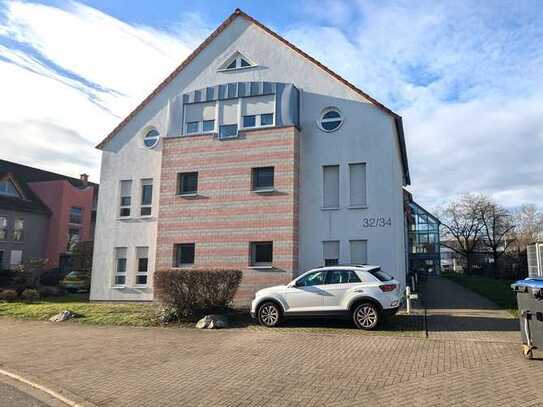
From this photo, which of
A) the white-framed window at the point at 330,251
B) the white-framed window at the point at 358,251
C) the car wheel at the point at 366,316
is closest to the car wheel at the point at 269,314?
the car wheel at the point at 366,316

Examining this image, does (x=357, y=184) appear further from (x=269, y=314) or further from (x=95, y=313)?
(x=95, y=313)

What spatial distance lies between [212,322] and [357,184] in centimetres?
829

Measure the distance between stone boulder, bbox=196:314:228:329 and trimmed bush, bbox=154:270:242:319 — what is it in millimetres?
858

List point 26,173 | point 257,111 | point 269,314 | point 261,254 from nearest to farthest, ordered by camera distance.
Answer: point 269,314 < point 261,254 < point 257,111 < point 26,173

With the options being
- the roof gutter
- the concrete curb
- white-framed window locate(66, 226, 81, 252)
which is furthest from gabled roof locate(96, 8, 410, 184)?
white-framed window locate(66, 226, 81, 252)

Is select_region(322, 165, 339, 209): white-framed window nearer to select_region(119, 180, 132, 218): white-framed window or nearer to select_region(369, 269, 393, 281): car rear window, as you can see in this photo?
select_region(369, 269, 393, 281): car rear window

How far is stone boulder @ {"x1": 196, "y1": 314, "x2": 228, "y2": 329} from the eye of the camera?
1342 cm

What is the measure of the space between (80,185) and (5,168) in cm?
804

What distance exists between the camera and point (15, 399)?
23.3ft

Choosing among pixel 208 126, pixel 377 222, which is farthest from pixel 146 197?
pixel 377 222

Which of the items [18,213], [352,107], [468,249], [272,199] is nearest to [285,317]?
[272,199]

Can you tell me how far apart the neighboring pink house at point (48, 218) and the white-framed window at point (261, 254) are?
28740 millimetres

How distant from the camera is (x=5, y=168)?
1874 inches

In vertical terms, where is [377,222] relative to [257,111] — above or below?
below
